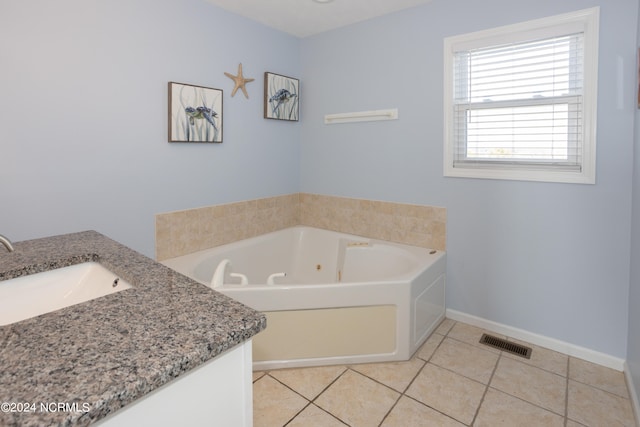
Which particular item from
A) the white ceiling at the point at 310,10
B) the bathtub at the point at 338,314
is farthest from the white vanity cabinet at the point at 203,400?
the white ceiling at the point at 310,10

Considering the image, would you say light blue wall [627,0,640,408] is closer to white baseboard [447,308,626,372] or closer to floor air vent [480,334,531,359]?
white baseboard [447,308,626,372]

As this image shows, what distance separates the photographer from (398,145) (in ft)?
9.36

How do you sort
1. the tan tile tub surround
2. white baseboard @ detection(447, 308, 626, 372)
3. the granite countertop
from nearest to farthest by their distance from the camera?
the granite countertop → white baseboard @ detection(447, 308, 626, 372) → the tan tile tub surround

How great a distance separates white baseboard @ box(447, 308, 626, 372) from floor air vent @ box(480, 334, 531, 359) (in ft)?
0.29

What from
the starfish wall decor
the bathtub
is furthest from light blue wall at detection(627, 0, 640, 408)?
the starfish wall decor

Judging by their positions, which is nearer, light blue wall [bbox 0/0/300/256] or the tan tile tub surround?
light blue wall [bbox 0/0/300/256]

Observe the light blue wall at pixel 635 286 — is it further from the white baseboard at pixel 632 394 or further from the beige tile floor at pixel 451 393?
the beige tile floor at pixel 451 393

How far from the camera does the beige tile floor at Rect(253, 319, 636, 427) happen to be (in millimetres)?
1747

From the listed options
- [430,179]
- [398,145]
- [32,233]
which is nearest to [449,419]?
[430,179]

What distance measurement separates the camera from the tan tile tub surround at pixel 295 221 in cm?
259

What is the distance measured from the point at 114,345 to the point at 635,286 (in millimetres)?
2339

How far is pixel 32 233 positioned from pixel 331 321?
66.4 inches

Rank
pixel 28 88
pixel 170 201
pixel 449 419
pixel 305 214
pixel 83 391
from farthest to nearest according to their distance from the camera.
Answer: pixel 305 214, pixel 170 201, pixel 28 88, pixel 449 419, pixel 83 391

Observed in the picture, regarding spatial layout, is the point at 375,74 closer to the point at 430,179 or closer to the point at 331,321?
the point at 430,179
